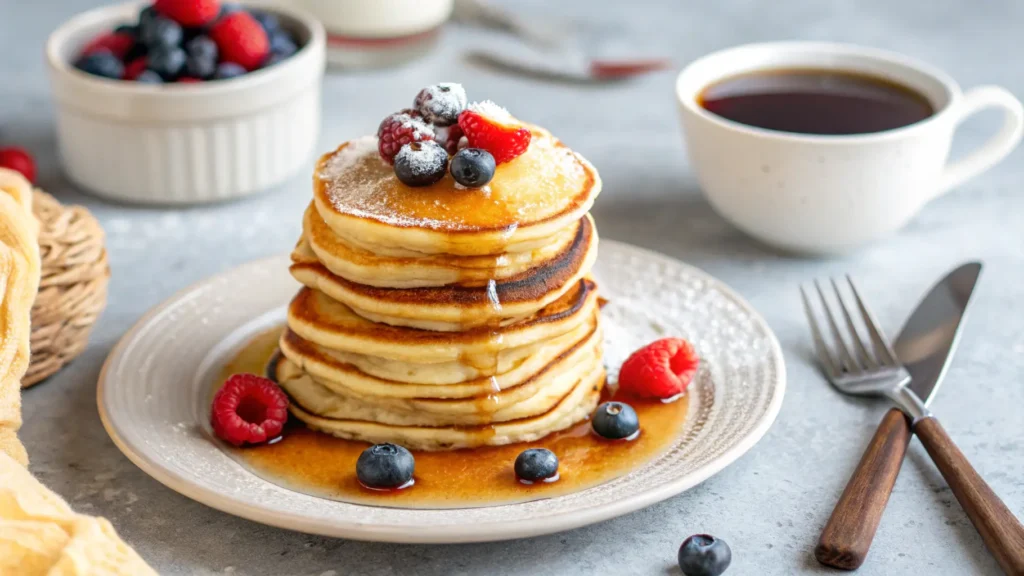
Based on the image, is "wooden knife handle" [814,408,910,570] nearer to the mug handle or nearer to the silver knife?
the silver knife

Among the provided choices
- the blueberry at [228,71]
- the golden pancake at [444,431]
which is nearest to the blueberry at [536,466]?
the golden pancake at [444,431]

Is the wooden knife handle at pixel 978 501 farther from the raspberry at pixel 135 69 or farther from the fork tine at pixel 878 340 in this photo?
the raspberry at pixel 135 69

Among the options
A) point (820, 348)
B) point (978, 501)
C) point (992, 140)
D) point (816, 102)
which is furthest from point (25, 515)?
point (992, 140)

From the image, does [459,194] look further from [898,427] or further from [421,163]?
[898,427]

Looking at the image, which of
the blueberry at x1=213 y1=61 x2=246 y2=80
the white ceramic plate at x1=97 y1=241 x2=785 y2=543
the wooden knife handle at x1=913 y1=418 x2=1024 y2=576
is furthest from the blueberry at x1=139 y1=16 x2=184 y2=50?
the wooden knife handle at x1=913 y1=418 x2=1024 y2=576

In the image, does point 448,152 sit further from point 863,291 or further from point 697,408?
point 863,291

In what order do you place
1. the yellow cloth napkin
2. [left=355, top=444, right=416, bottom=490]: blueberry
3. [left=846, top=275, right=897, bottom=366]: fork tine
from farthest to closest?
1. [left=846, top=275, right=897, bottom=366]: fork tine
2. [left=355, top=444, right=416, bottom=490]: blueberry
3. the yellow cloth napkin
